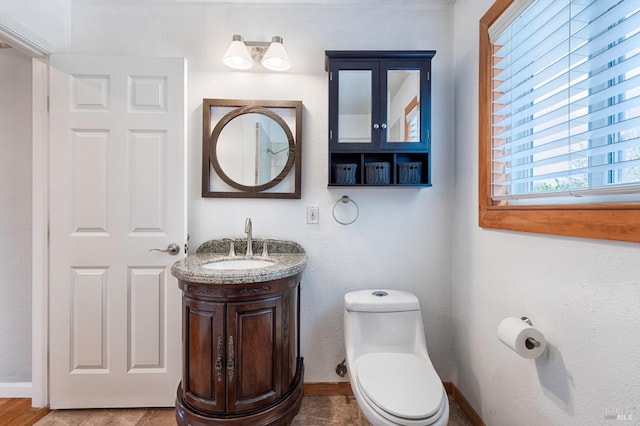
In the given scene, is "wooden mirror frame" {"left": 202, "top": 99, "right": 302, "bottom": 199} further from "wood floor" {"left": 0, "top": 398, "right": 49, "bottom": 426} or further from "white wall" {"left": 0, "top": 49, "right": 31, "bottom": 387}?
"wood floor" {"left": 0, "top": 398, "right": 49, "bottom": 426}

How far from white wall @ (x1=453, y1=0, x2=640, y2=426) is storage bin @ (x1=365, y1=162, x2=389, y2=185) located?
48 cm

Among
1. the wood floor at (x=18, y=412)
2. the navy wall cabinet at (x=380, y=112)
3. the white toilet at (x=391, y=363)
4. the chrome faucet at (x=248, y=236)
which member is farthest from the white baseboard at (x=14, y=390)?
the navy wall cabinet at (x=380, y=112)

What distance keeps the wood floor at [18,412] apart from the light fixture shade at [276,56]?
7.86ft

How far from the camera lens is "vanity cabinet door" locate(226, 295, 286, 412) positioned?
4.31 ft

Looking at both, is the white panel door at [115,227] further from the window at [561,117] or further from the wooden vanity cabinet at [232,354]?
the window at [561,117]

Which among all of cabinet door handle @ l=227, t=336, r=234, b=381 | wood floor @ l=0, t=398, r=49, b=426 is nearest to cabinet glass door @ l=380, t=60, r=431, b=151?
cabinet door handle @ l=227, t=336, r=234, b=381

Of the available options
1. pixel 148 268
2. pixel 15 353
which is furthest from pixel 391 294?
pixel 15 353

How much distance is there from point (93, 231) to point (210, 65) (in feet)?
4.03

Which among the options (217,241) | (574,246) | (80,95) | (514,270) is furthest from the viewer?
(217,241)

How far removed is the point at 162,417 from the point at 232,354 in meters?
0.75

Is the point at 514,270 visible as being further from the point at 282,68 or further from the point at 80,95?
the point at 80,95

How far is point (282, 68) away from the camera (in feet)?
5.67

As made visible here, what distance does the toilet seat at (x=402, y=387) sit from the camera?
42.1 inches

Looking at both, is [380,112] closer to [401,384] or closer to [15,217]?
[401,384]
